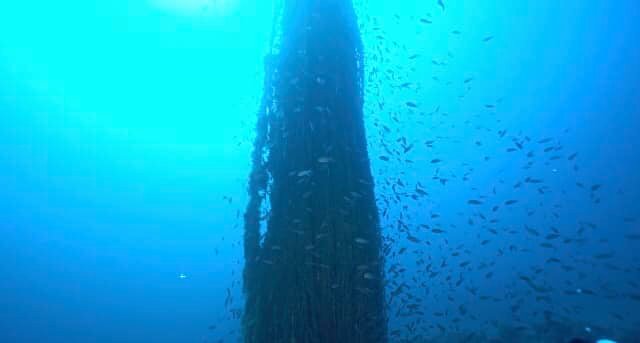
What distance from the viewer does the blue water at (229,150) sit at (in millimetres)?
24531

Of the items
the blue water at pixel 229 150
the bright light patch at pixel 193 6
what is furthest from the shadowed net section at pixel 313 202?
the bright light patch at pixel 193 6

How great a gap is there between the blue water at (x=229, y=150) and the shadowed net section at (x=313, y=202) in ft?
33.6

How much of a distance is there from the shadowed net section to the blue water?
1025 cm

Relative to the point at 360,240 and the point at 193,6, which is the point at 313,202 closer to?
the point at 360,240

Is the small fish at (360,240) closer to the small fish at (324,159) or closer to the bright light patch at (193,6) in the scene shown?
the small fish at (324,159)

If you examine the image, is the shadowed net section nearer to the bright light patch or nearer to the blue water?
the blue water

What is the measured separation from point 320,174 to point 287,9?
283 cm

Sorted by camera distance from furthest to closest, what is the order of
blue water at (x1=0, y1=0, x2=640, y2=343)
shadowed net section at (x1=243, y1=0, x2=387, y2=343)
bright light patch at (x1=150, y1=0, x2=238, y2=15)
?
blue water at (x1=0, y1=0, x2=640, y2=343), bright light patch at (x1=150, y1=0, x2=238, y2=15), shadowed net section at (x1=243, y1=0, x2=387, y2=343)

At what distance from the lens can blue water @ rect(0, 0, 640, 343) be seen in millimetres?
24531

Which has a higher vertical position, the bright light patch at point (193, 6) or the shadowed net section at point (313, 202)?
the bright light patch at point (193, 6)

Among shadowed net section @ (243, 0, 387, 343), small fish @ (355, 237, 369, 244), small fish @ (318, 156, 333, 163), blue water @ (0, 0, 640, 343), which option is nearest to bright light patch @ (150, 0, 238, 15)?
blue water @ (0, 0, 640, 343)

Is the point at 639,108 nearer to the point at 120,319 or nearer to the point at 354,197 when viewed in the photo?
the point at 354,197

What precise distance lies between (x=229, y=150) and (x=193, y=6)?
2162cm

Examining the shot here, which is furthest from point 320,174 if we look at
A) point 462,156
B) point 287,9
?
point 462,156
